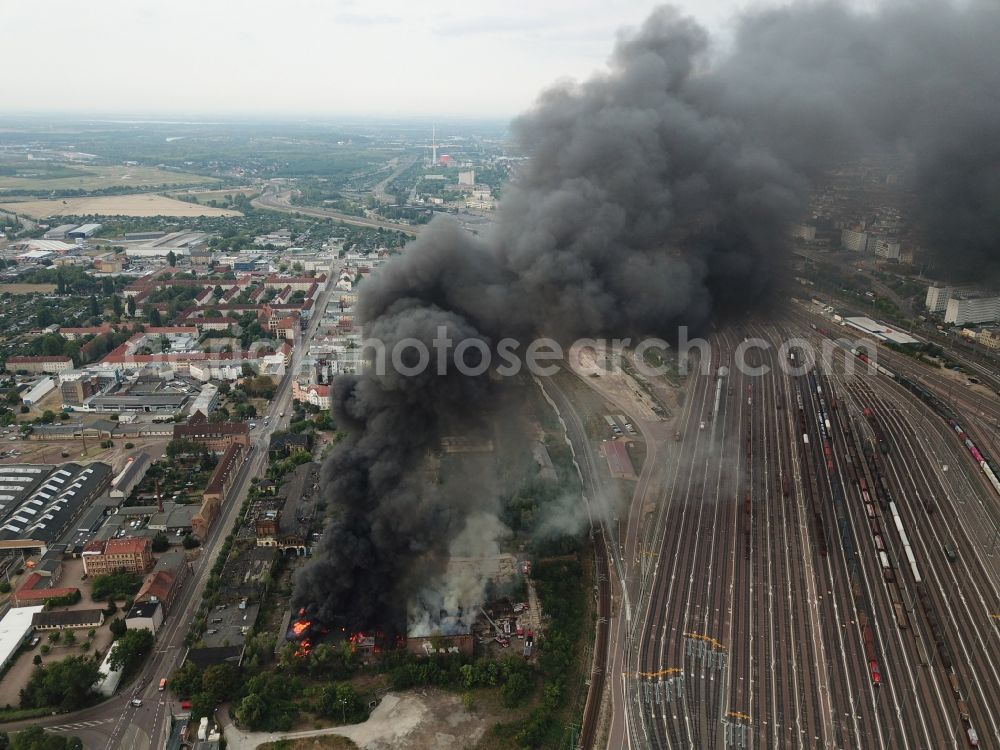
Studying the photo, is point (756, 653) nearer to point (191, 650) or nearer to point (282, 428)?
point (191, 650)

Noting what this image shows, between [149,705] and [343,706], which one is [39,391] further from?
[343,706]

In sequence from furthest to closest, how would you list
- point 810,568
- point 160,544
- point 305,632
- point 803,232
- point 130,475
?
point 130,475, point 160,544, point 803,232, point 810,568, point 305,632

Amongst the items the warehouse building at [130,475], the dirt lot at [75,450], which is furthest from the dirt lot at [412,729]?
the dirt lot at [75,450]

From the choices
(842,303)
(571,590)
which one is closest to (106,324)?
(571,590)

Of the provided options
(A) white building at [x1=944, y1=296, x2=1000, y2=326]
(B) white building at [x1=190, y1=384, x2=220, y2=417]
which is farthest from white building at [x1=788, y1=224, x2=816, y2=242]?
(B) white building at [x1=190, y1=384, x2=220, y2=417]

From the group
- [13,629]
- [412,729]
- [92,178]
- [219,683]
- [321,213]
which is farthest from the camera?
[92,178]

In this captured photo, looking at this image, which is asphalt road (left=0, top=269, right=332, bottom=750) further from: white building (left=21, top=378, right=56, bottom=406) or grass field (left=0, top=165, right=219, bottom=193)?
grass field (left=0, top=165, right=219, bottom=193)

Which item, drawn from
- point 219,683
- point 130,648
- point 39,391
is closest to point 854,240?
point 219,683
